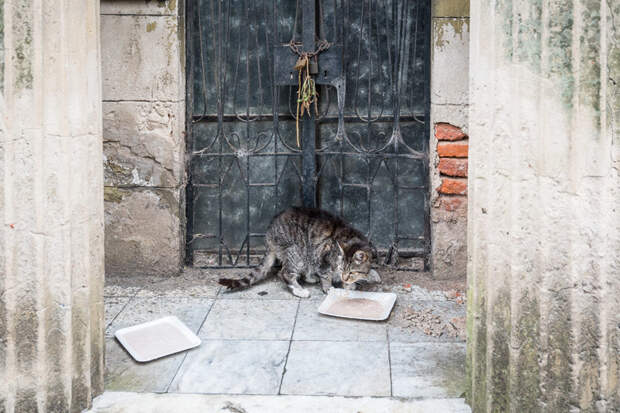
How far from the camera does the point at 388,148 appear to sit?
18.1 feet

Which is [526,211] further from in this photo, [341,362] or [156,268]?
[156,268]

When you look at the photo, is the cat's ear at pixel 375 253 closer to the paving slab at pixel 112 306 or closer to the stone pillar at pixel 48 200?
the paving slab at pixel 112 306

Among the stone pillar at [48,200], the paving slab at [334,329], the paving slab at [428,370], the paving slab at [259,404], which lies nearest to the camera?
the stone pillar at [48,200]

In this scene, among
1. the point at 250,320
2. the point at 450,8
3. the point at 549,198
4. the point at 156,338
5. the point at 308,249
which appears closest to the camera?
the point at 549,198

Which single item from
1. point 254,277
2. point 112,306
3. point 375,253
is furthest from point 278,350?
point 375,253

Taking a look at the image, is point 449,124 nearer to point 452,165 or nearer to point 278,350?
point 452,165

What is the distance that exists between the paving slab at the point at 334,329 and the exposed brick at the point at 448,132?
→ 4.78 feet

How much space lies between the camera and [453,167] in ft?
17.4

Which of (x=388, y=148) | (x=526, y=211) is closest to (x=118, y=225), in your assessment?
(x=388, y=148)

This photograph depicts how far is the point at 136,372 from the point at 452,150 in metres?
2.66

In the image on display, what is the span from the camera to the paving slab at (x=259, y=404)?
11.4 ft

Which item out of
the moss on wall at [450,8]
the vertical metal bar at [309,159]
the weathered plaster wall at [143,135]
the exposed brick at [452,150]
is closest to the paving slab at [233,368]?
the weathered plaster wall at [143,135]

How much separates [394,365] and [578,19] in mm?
1988

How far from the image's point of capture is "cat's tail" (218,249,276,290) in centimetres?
512
